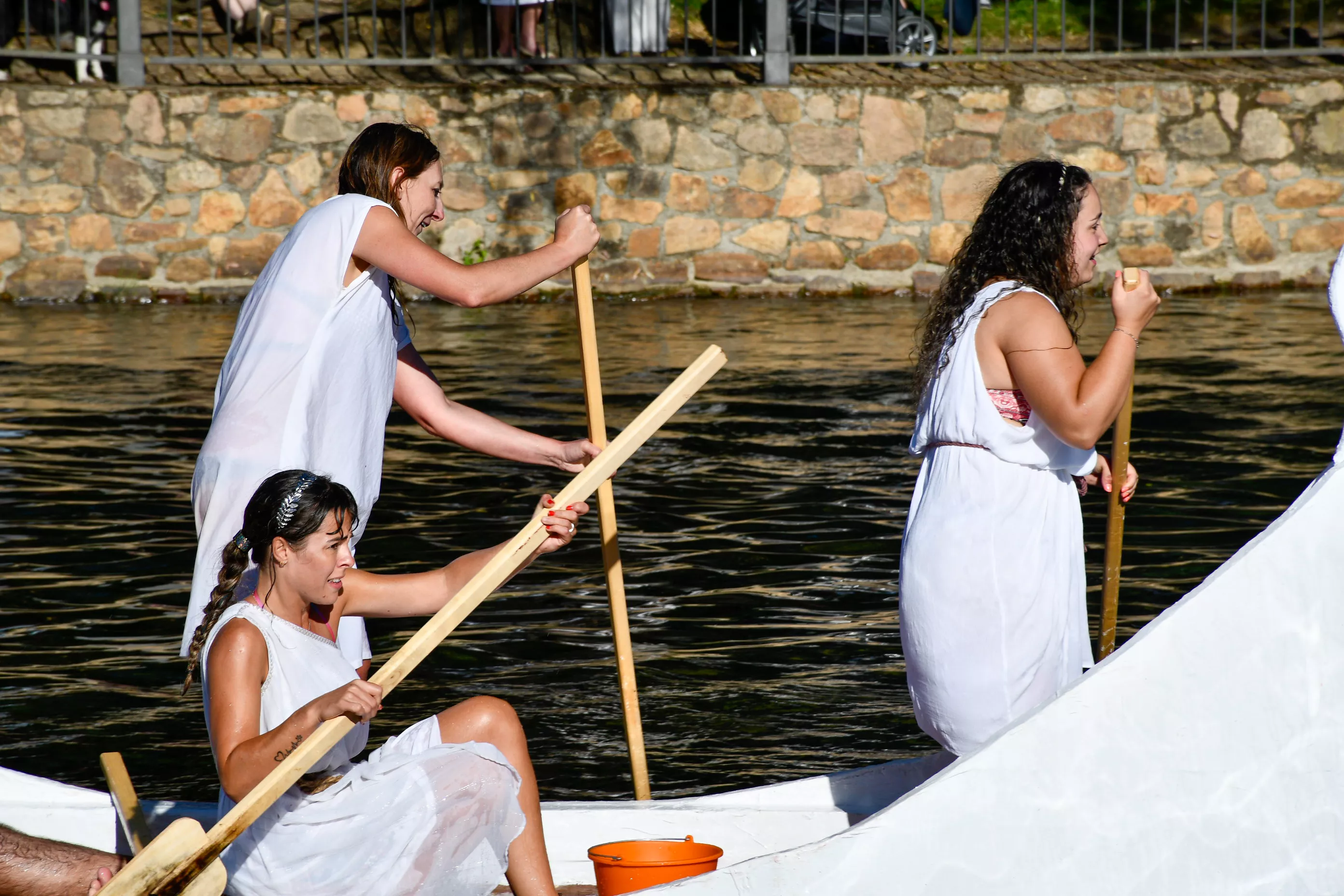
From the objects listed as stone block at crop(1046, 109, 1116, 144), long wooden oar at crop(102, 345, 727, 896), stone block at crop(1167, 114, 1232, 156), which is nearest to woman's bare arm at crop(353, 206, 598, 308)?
long wooden oar at crop(102, 345, 727, 896)

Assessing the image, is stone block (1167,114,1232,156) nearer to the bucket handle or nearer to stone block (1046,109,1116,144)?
stone block (1046,109,1116,144)

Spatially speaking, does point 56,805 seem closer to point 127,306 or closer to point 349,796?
point 349,796

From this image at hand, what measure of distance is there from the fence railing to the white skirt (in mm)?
9019

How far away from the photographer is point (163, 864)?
110 inches

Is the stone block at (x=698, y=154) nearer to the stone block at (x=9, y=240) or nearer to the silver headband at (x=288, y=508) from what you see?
the stone block at (x=9, y=240)

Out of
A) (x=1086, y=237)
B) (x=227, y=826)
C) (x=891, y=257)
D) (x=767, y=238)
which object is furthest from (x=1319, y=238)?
(x=227, y=826)

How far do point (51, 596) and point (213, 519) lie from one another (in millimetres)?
2733

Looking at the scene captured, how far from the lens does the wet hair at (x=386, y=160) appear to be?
3385 millimetres

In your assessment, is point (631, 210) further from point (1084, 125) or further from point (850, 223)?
point (1084, 125)

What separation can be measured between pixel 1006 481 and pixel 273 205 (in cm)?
939

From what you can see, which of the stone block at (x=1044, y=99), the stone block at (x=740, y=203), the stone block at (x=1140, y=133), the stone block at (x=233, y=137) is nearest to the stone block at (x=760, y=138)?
the stone block at (x=740, y=203)

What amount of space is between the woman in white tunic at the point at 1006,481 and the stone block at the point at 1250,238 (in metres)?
9.79

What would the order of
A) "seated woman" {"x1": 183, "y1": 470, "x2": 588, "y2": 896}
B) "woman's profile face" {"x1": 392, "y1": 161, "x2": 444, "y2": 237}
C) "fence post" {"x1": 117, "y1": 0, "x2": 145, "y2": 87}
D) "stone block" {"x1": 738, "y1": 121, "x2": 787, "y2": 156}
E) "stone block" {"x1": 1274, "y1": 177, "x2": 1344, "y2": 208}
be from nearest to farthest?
"seated woman" {"x1": 183, "y1": 470, "x2": 588, "y2": 896}
"woman's profile face" {"x1": 392, "y1": 161, "x2": 444, "y2": 237}
"fence post" {"x1": 117, "y1": 0, "x2": 145, "y2": 87}
"stone block" {"x1": 738, "y1": 121, "x2": 787, "y2": 156}
"stone block" {"x1": 1274, "y1": 177, "x2": 1344, "y2": 208}

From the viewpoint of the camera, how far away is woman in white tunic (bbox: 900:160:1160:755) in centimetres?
321
